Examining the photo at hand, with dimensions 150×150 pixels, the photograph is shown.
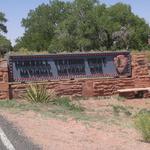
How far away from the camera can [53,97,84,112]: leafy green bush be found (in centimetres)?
1853

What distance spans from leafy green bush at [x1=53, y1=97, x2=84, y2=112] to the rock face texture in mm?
742

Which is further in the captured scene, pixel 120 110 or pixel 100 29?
pixel 100 29

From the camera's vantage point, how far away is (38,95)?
19969 mm

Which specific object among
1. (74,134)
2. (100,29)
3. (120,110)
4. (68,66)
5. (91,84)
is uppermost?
(100,29)

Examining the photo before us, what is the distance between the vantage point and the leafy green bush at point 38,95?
20.0 m

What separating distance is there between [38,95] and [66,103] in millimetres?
1083

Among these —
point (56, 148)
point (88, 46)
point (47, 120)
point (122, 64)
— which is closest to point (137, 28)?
point (88, 46)

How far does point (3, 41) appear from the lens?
280ft

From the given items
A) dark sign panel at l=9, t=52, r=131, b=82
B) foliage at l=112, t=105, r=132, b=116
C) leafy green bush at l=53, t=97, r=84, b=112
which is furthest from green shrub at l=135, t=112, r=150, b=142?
dark sign panel at l=9, t=52, r=131, b=82

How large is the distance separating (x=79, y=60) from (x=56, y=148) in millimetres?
11863

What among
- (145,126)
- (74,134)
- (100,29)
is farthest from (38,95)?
(100,29)

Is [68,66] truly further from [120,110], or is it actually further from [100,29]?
[100,29]

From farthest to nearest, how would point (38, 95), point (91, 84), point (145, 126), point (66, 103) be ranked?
point (91, 84) → point (38, 95) → point (66, 103) → point (145, 126)

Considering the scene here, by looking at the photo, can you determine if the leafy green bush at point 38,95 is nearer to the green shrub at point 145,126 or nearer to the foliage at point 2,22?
the green shrub at point 145,126
